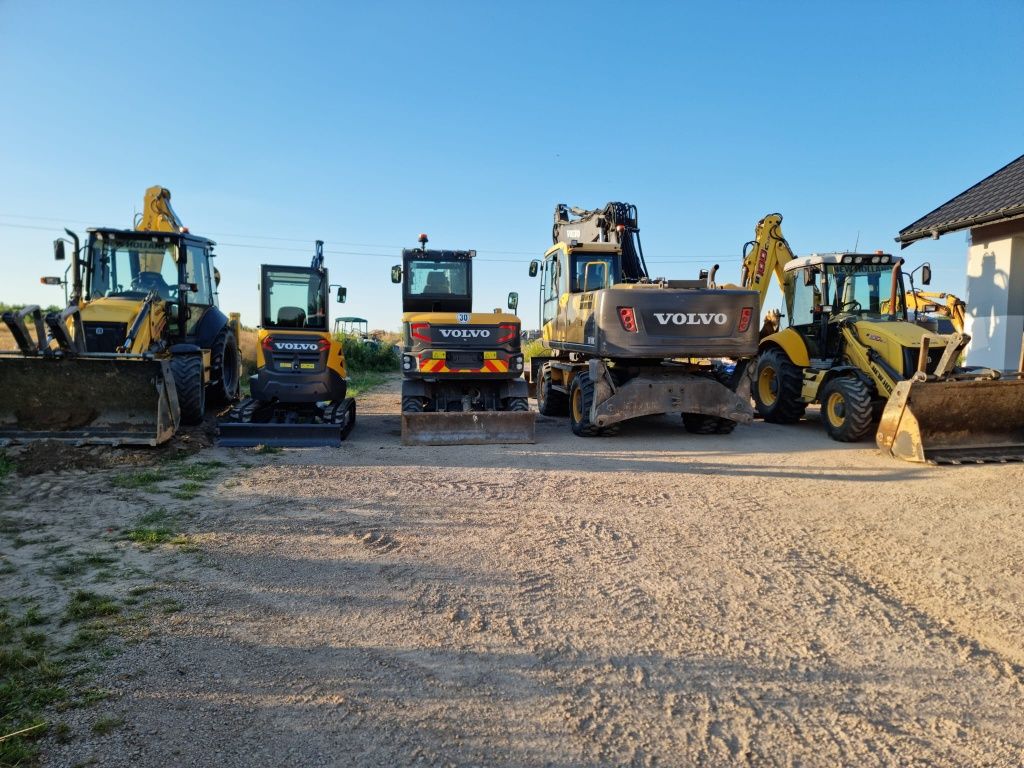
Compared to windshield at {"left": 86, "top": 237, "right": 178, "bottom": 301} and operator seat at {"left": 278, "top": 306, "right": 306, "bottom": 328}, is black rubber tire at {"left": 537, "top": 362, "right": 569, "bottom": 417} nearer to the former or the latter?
operator seat at {"left": 278, "top": 306, "right": 306, "bottom": 328}

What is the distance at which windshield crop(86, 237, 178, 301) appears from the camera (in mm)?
10102

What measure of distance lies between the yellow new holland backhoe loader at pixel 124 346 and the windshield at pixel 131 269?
14 mm

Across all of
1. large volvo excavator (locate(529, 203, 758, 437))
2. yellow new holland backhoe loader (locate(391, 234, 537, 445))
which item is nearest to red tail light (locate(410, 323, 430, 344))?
yellow new holland backhoe loader (locate(391, 234, 537, 445))

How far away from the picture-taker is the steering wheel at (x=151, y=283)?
33.8ft

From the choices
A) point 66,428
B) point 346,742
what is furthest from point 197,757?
point 66,428

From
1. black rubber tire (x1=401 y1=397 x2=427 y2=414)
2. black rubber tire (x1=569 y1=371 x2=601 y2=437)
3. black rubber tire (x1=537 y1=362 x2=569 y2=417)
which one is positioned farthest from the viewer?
black rubber tire (x1=537 y1=362 x2=569 y2=417)

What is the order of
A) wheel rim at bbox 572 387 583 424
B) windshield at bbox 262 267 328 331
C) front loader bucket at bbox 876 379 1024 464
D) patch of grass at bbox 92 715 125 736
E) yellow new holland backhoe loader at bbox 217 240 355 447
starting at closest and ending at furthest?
Answer: 1. patch of grass at bbox 92 715 125 736
2. front loader bucket at bbox 876 379 1024 464
3. yellow new holland backhoe loader at bbox 217 240 355 447
4. wheel rim at bbox 572 387 583 424
5. windshield at bbox 262 267 328 331

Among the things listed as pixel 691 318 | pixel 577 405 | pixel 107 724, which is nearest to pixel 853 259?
pixel 691 318

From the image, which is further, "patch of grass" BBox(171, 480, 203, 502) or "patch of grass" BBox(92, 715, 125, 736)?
"patch of grass" BBox(171, 480, 203, 502)

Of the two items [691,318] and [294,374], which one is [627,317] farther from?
[294,374]

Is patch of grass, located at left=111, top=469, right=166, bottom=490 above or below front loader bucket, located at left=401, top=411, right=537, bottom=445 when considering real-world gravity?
below

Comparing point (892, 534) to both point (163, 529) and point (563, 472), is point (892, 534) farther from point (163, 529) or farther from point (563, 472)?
point (163, 529)

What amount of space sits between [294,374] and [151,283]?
2720 mm

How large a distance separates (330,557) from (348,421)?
5.92 metres
